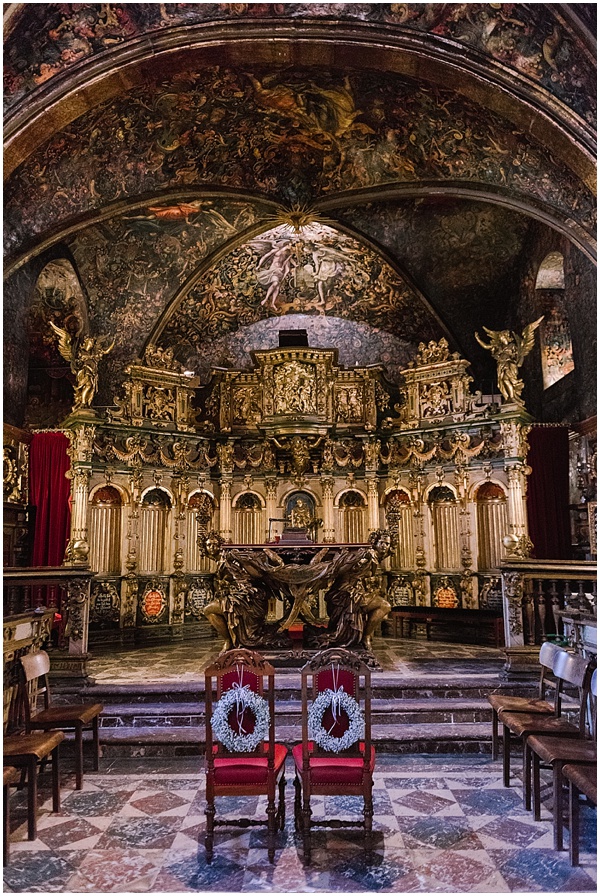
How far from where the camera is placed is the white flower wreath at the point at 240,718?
416 centimetres

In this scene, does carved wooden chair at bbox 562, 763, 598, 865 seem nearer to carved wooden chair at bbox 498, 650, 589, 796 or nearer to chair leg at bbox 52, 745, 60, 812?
carved wooden chair at bbox 498, 650, 589, 796

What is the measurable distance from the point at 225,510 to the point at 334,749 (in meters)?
8.50

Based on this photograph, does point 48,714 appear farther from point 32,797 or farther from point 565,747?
point 565,747

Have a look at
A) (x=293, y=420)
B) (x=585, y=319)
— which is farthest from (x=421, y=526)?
(x=585, y=319)

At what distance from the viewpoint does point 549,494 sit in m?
10.7

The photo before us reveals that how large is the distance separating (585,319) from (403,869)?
8448 millimetres

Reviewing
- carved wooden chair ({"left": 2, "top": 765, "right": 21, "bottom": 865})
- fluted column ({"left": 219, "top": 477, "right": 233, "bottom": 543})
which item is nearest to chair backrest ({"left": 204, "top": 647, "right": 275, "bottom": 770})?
carved wooden chair ({"left": 2, "top": 765, "right": 21, "bottom": 865})

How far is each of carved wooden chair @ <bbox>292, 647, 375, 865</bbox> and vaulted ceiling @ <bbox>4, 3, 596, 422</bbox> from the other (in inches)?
226

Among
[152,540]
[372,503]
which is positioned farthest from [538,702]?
[152,540]

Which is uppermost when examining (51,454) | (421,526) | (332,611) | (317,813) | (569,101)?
(569,101)

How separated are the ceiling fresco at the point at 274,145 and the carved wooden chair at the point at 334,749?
584 centimetres

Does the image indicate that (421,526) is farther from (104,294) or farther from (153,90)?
(153,90)

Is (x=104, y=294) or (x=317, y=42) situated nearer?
(x=317, y=42)

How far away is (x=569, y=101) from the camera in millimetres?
6527
